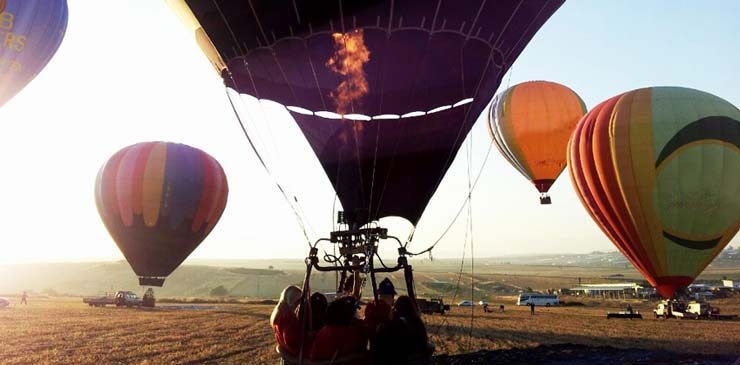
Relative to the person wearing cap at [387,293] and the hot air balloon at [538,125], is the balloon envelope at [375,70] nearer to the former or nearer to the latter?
the person wearing cap at [387,293]

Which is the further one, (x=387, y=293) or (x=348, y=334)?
(x=387, y=293)

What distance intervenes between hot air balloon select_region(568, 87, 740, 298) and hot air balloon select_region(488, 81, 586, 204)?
264 inches

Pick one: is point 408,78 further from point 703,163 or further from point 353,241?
point 703,163

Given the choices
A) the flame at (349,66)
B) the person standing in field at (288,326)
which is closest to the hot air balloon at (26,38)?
the flame at (349,66)

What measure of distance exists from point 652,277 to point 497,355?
30.9 ft

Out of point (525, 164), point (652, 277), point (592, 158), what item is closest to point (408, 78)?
point (592, 158)

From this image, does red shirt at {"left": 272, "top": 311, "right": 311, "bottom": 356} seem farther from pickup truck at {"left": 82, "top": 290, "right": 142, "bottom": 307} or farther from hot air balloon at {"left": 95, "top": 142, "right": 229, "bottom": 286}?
pickup truck at {"left": 82, "top": 290, "right": 142, "bottom": 307}

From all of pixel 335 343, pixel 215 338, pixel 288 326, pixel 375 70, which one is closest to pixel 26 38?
pixel 215 338

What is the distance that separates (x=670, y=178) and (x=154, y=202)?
2250cm

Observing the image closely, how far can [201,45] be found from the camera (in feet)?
36.3

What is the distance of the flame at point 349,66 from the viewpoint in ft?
30.8

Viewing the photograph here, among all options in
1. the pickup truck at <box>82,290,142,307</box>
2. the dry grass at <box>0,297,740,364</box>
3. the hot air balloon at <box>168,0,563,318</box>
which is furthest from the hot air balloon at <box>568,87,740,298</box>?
the pickup truck at <box>82,290,142,307</box>

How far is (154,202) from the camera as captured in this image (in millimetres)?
25500

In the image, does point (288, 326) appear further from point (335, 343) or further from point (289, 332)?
point (335, 343)
